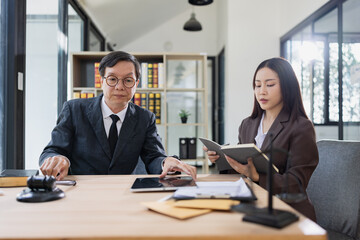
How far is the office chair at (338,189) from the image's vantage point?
1.34 m

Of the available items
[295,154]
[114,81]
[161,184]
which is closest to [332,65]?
[295,154]

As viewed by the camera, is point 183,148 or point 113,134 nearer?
point 113,134

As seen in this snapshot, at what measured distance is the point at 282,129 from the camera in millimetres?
1549

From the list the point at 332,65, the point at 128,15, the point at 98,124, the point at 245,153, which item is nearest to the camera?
the point at 245,153

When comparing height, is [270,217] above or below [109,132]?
below

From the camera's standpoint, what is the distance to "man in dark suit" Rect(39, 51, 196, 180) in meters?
1.64

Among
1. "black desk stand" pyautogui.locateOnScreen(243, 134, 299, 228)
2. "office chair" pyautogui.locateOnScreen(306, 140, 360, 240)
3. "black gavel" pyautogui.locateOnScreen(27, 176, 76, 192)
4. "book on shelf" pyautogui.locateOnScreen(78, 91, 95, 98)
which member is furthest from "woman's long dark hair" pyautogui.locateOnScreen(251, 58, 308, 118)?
"book on shelf" pyautogui.locateOnScreen(78, 91, 95, 98)

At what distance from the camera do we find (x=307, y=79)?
155 inches

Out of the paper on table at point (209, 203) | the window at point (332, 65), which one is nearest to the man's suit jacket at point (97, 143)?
the paper on table at point (209, 203)

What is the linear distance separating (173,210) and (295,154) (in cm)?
83

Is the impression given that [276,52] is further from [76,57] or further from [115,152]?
[115,152]

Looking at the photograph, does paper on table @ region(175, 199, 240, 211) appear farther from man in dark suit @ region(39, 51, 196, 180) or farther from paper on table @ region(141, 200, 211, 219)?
man in dark suit @ region(39, 51, 196, 180)

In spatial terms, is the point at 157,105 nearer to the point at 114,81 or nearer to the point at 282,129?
the point at 114,81

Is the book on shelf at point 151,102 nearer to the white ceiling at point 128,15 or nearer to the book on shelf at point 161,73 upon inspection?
the book on shelf at point 161,73
